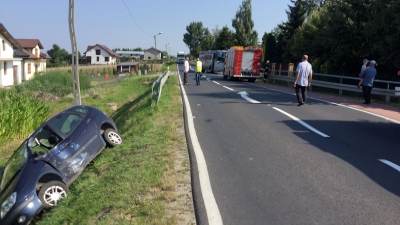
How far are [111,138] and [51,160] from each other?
8.66ft

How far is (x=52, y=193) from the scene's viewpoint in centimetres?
832

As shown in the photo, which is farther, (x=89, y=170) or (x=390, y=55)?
(x=390, y=55)

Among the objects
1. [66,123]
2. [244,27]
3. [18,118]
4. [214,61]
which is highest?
[244,27]

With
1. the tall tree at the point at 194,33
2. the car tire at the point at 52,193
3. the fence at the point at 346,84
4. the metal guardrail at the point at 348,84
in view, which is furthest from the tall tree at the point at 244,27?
the car tire at the point at 52,193

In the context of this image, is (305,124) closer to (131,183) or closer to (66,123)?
(66,123)

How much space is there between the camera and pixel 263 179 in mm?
7664

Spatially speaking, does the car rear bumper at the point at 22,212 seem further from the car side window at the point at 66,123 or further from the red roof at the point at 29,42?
the red roof at the point at 29,42

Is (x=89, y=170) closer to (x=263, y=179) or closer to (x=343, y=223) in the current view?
(x=263, y=179)

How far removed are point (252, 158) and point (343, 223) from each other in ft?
11.7

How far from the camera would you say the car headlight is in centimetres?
769

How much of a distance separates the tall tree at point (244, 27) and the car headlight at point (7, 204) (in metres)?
83.5

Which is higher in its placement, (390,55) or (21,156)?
(390,55)

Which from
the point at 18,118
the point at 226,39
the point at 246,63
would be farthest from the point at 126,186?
the point at 226,39

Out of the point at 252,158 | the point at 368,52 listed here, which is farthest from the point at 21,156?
the point at 368,52
